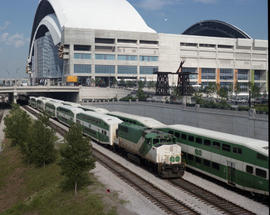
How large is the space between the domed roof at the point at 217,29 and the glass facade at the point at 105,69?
7187 centimetres

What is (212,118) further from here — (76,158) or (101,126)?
(76,158)

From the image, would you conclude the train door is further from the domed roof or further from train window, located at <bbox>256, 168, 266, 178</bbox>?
the domed roof

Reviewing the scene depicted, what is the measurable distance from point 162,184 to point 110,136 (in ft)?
47.9

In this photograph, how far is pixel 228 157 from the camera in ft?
84.2

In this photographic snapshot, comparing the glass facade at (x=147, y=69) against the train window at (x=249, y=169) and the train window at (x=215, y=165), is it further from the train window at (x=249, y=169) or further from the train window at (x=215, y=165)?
the train window at (x=249, y=169)

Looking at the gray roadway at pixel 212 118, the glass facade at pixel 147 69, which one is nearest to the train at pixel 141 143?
the gray roadway at pixel 212 118

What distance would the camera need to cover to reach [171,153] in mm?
28578

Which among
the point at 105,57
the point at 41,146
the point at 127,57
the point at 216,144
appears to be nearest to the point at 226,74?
the point at 127,57

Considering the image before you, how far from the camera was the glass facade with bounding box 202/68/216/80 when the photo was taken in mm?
161750

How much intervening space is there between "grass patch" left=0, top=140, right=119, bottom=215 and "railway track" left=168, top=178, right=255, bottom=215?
6693 mm

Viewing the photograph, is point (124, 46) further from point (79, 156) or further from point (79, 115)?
point (79, 156)

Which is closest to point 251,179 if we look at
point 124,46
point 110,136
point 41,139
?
point 110,136

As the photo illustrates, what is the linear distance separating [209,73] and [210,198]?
14397cm

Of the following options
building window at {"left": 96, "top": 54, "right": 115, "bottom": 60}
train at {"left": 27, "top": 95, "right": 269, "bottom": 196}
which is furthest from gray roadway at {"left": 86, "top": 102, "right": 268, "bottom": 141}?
building window at {"left": 96, "top": 54, "right": 115, "bottom": 60}
